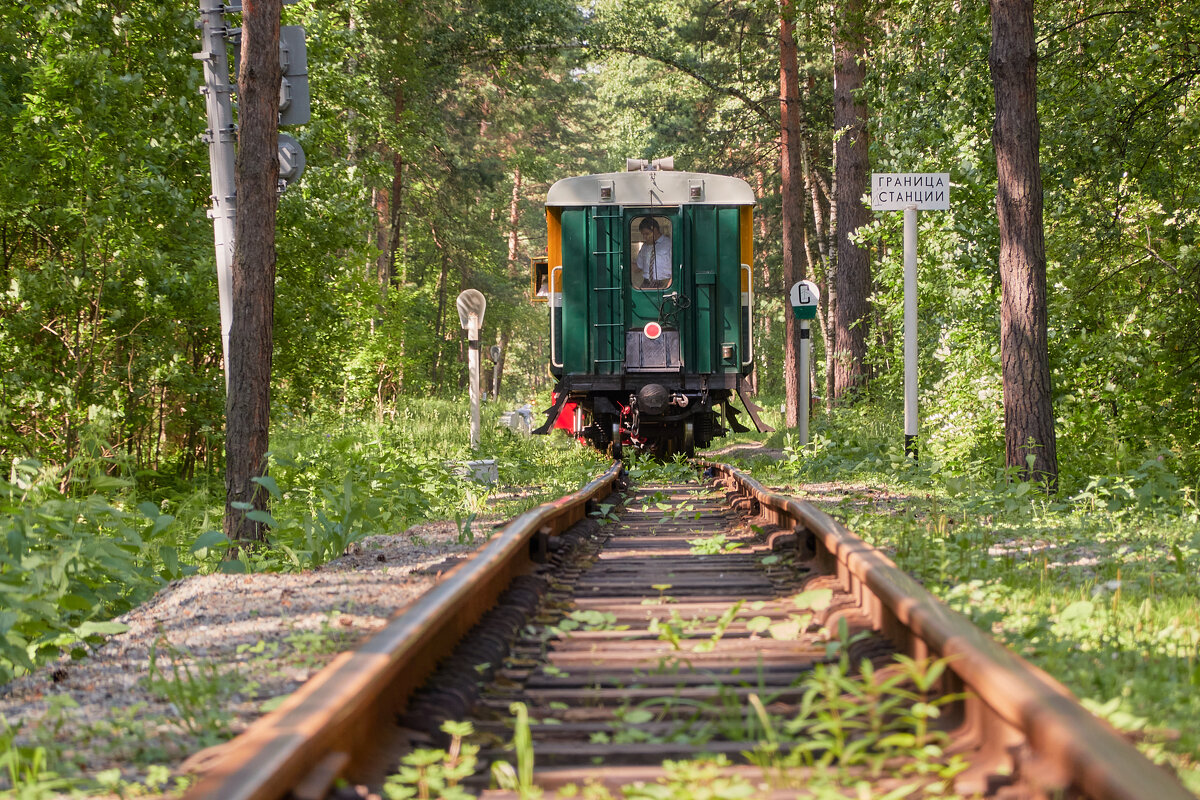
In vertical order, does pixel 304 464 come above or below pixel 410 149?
below

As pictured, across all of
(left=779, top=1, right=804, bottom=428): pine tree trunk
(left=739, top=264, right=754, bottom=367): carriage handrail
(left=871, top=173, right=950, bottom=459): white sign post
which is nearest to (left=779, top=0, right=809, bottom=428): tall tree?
(left=779, top=1, right=804, bottom=428): pine tree trunk

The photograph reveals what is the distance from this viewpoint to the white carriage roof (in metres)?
13.2

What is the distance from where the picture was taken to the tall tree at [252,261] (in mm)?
8312

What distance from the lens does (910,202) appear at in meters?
9.54

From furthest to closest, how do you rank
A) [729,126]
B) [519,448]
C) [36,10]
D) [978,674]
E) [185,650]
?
[729,126] < [519,448] < [36,10] < [185,650] < [978,674]

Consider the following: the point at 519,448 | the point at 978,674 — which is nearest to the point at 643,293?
the point at 519,448

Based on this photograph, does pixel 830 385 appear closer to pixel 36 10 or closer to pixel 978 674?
pixel 36 10

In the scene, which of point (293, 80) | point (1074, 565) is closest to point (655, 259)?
point (293, 80)

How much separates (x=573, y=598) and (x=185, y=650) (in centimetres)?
176

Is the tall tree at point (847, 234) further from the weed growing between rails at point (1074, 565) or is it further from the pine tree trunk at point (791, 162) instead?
the weed growing between rails at point (1074, 565)

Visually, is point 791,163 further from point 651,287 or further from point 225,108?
point 225,108

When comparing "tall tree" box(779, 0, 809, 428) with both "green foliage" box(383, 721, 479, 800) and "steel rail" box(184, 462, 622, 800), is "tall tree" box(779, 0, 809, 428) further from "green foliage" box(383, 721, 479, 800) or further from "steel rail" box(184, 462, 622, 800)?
"green foliage" box(383, 721, 479, 800)

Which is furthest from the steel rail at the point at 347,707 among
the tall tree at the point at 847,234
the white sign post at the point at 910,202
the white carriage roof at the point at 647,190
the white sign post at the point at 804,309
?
the tall tree at the point at 847,234

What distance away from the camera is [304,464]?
10.2 metres
